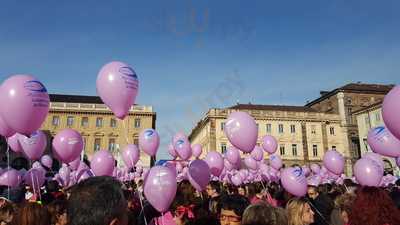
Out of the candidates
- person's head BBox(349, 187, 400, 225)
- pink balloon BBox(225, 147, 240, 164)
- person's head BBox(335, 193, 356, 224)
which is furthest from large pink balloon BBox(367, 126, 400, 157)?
pink balloon BBox(225, 147, 240, 164)

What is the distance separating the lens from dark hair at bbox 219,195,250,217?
2938mm

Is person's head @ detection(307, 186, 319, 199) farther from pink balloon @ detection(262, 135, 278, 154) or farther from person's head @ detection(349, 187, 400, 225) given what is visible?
pink balloon @ detection(262, 135, 278, 154)

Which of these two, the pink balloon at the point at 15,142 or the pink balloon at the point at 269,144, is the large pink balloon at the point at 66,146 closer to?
the pink balloon at the point at 15,142

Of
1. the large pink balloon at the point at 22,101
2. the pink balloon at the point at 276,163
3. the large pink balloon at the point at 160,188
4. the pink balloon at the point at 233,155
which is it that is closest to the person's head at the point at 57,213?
the large pink balloon at the point at 160,188

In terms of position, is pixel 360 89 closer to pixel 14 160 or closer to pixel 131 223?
pixel 14 160

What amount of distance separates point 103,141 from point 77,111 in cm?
608

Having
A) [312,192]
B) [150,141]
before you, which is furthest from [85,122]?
[312,192]

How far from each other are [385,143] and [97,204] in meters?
7.30

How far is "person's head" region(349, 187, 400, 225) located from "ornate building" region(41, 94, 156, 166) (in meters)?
47.4

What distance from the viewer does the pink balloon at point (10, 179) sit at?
847cm

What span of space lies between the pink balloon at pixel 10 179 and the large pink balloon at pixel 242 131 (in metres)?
5.87

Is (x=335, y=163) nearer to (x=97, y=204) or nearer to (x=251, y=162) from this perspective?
(x=251, y=162)

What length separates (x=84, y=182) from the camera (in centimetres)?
195

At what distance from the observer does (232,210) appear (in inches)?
116
